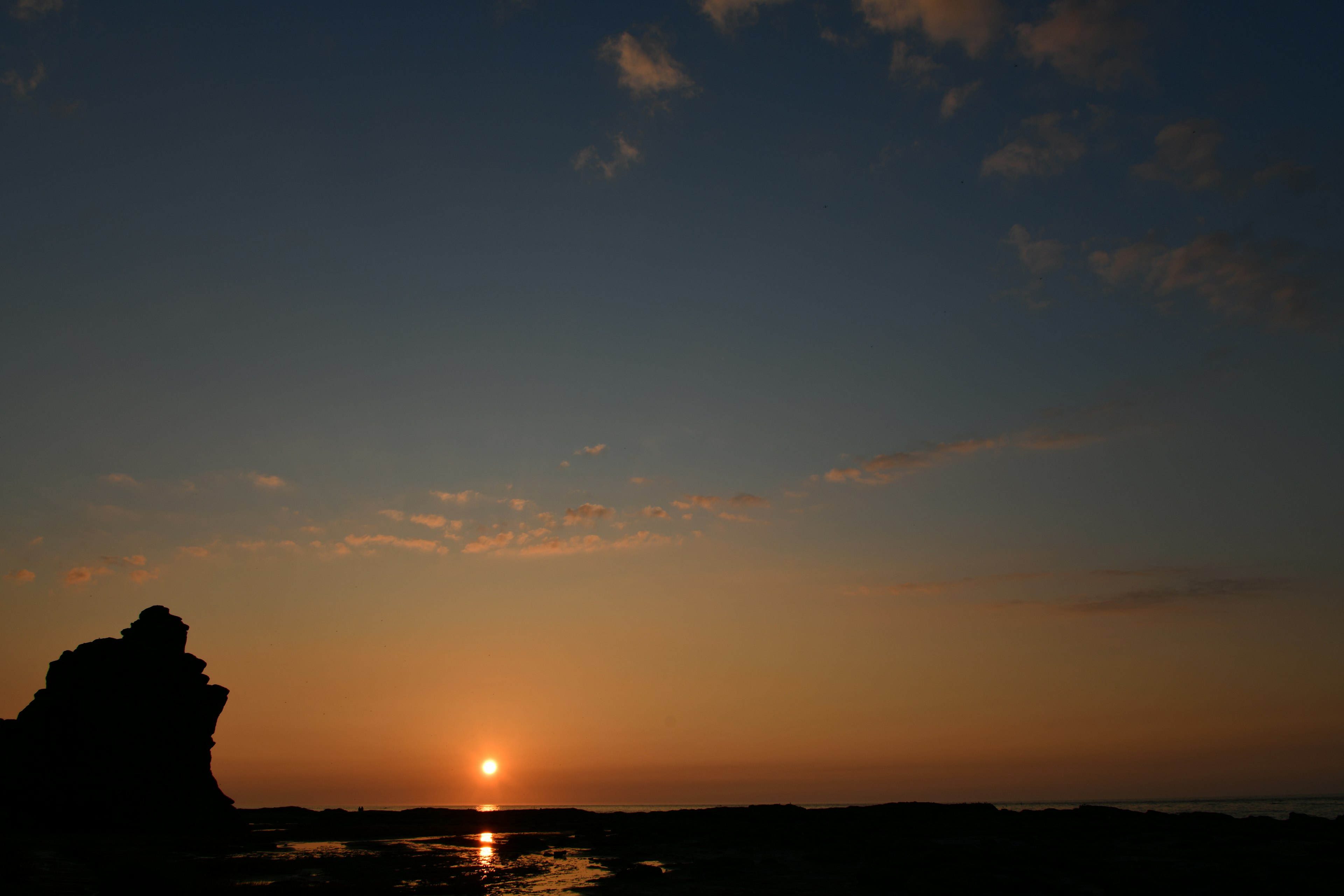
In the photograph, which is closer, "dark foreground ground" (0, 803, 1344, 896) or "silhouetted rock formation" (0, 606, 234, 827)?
"dark foreground ground" (0, 803, 1344, 896)

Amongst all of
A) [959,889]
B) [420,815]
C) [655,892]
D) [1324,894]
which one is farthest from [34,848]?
[420,815]

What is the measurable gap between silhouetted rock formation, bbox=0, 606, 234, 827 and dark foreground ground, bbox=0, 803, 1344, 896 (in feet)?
9.32

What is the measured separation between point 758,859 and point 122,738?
1868 inches

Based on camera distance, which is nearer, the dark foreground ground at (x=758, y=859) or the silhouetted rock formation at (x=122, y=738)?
the dark foreground ground at (x=758, y=859)

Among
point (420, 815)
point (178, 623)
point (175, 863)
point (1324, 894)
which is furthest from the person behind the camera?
point (420, 815)

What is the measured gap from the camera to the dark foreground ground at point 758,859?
29.4 meters

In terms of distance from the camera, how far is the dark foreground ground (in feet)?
96.5

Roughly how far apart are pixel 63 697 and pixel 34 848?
20.0m

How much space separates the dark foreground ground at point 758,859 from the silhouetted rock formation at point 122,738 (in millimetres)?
2840

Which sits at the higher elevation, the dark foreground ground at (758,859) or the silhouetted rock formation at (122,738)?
the silhouetted rock formation at (122,738)

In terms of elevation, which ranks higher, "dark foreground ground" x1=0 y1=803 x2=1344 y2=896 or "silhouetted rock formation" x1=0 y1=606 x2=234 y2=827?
"silhouetted rock formation" x1=0 y1=606 x2=234 y2=827

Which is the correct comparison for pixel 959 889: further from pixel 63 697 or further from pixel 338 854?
pixel 63 697

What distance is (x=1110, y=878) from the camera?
30.4 metres

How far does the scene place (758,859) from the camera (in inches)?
1670
